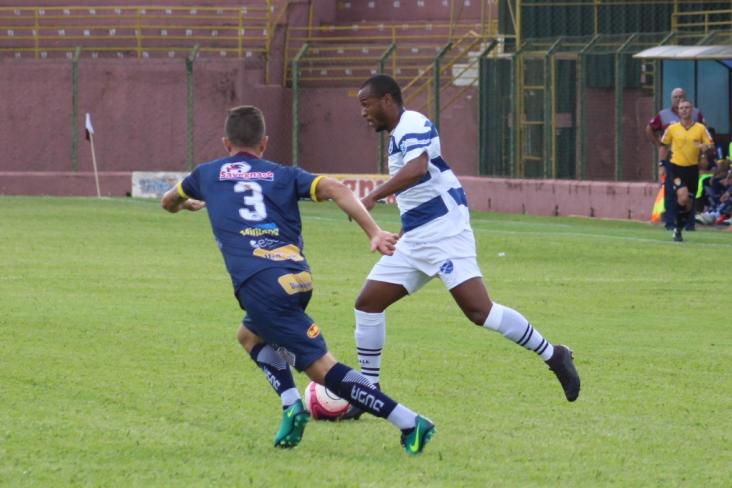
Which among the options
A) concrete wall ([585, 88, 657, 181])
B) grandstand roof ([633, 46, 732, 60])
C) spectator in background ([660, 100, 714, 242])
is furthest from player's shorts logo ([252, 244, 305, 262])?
concrete wall ([585, 88, 657, 181])

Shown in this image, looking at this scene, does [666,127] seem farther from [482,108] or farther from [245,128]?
[245,128]

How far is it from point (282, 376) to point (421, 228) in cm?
139

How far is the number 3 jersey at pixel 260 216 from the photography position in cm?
743

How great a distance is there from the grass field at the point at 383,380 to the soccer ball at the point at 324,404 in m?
0.10

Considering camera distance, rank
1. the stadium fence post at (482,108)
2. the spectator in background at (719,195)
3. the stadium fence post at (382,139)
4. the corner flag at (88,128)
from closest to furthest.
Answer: the spectator in background at (719,195) < the stadium fence post at (482,108) < the stadium fence post at (382,139) < the corner flag at (88,128)

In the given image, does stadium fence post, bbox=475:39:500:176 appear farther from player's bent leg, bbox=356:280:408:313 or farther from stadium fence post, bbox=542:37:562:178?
player's bent leg, bbox=356:280:408:313

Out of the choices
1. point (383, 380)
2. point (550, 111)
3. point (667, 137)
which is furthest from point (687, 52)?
point (383, 380)

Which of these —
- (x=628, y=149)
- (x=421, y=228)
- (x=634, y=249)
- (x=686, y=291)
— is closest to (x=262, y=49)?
(x=628, y=149)

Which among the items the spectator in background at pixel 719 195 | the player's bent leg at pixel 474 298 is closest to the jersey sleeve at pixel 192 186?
the player's bent leg at pixel 474 298

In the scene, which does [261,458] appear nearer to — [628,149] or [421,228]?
[421,228]

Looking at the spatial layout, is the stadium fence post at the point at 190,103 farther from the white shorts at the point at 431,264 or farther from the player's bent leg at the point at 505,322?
the player's bent leg at the point at 505,322

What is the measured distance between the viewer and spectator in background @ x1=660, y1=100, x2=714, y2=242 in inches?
862

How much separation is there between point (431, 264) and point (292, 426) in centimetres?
152

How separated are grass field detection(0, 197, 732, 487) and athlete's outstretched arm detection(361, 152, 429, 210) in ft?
4.04
